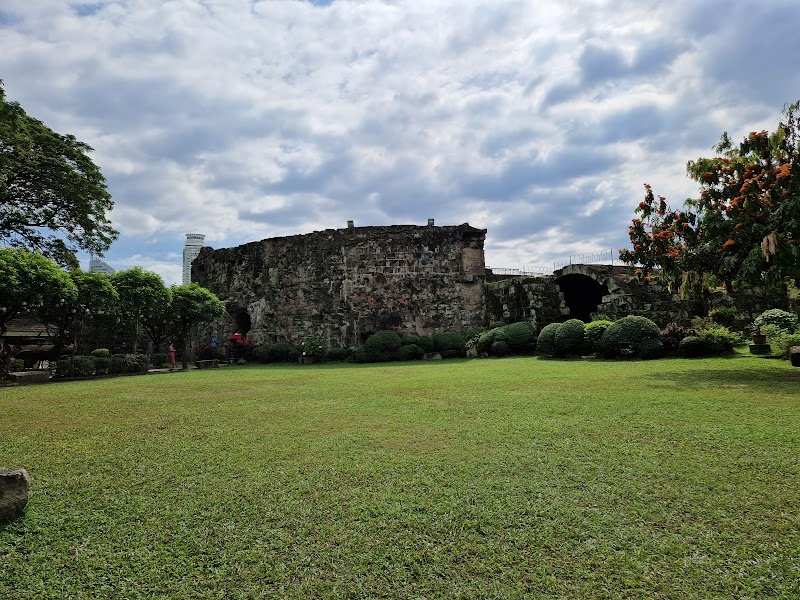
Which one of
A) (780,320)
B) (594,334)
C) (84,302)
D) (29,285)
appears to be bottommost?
(594,334)

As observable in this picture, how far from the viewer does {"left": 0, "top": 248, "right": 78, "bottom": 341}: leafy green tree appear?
11.4 metres

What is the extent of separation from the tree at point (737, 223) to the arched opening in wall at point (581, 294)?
10003 mm

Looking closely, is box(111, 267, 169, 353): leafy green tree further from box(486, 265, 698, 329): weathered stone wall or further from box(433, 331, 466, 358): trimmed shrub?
box(486, 265, 698, 329): weathered stone wall

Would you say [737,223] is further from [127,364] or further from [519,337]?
[127,364]

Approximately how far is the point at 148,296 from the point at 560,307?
16.2 m

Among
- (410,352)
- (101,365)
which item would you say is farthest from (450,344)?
(101,365)

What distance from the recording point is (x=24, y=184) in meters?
18.6

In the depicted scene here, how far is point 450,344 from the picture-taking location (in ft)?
63.6

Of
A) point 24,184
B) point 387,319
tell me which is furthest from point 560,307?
point 24,184

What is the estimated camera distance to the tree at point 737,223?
8242 millimetres

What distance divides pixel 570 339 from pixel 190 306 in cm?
1460

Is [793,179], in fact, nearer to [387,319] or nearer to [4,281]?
[387,319]

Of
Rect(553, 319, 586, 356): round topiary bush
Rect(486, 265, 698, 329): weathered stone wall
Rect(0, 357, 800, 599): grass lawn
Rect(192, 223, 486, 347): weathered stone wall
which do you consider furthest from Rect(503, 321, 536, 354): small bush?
Rect(0, 357, 800, 599): grass lawn

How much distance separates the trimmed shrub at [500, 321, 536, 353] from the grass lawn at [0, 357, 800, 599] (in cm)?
1149
